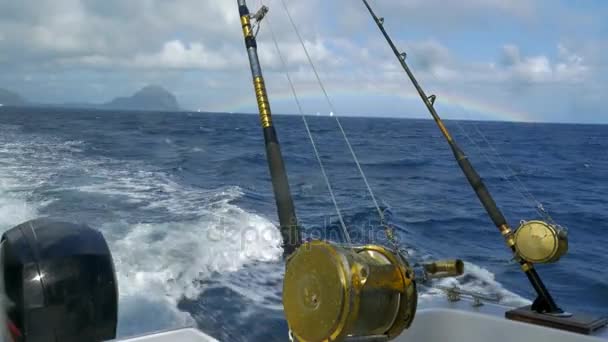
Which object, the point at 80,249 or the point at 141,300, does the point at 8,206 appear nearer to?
the point at 141,300

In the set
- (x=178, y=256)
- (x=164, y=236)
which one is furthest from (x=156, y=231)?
(x=178, y=256)

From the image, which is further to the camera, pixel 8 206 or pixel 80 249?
pixel 8 206

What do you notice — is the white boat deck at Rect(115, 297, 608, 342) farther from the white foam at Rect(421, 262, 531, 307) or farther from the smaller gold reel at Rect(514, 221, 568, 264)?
the white foam at Rect(421, 262, 531, 307)

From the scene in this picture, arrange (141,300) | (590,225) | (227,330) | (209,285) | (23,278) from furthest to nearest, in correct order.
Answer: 1. (590,225)
2. (209,285)
3. (141,300)
4. (227,330)
5. (23,278)

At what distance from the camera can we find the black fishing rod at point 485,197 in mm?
2580

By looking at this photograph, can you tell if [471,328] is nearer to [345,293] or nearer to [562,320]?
[562,320]

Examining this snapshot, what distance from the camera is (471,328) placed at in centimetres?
254

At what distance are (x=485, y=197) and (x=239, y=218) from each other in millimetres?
4729

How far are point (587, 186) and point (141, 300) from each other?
469 inches

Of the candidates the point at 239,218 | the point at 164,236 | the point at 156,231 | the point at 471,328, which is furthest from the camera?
the point at 239,218

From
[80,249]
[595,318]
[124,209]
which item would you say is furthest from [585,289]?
[124,209]

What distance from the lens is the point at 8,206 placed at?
6969 millimetres

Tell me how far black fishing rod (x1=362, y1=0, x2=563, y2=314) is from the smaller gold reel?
0.06 metres

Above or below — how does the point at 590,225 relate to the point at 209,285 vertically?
above
